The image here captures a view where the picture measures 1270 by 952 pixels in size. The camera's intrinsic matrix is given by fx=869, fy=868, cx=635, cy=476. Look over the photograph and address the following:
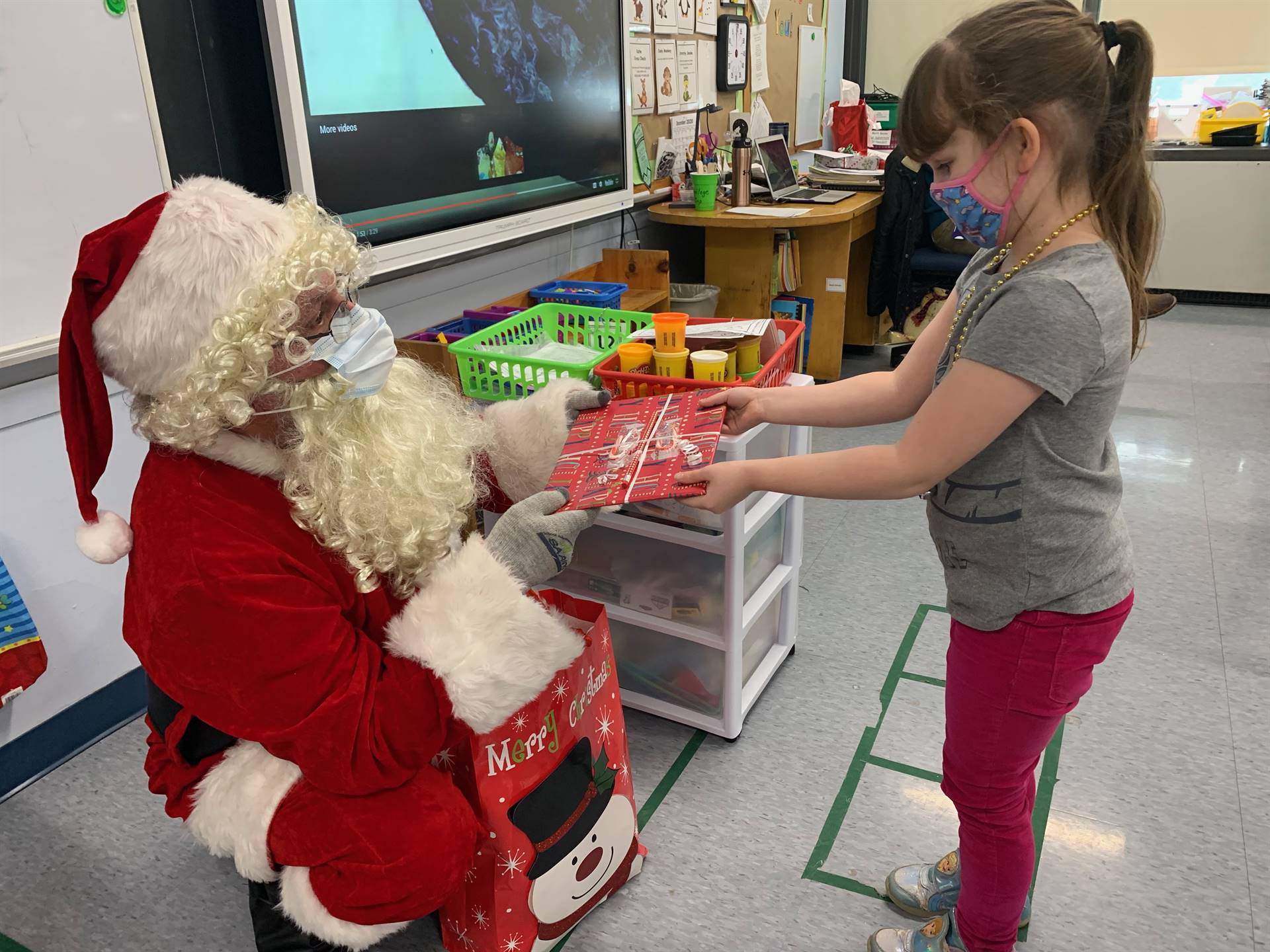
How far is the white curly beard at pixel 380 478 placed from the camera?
1071mm

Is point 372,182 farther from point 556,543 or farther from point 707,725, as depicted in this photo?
point 707,725

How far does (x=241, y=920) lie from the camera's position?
1448 mm

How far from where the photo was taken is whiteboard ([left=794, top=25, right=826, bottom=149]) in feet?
14.5

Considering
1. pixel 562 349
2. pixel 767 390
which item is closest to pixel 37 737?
pixel 562 349

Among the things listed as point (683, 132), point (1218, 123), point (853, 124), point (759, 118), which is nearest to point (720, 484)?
point (683, 132)

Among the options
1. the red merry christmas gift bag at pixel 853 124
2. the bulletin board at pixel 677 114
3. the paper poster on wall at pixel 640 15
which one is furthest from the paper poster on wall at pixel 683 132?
the red merry christmas gift bag at pixel 853 124

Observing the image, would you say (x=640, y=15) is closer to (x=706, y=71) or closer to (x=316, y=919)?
(x=706, y=71)

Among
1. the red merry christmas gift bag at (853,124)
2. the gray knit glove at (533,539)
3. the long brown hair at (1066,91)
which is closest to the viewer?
the long brown hair at (1066,91)

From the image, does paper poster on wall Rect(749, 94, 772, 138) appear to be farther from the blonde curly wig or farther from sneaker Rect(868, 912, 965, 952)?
sneaker Rect(868, 912, 965, 952)

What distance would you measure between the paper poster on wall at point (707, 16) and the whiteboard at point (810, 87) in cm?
104

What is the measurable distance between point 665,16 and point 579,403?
228 cm

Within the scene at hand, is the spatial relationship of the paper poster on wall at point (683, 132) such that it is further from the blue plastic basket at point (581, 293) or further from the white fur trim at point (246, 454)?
the white fur trim at point (246, 454)

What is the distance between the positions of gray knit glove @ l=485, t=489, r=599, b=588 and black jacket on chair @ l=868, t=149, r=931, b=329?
276 centimetres

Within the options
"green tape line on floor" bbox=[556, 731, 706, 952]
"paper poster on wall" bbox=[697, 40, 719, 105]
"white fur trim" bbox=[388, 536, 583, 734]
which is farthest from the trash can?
"white fur trim" bbox=[388, 536, 583, 734]
